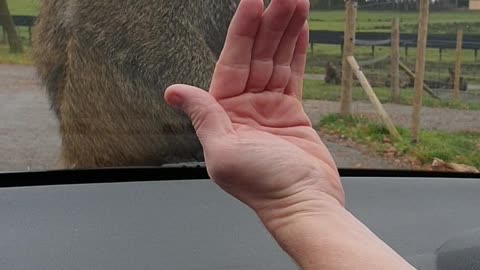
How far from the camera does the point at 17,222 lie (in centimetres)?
220

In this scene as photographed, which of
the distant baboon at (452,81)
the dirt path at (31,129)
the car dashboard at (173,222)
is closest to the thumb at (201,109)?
the car dashboard at (173,222)

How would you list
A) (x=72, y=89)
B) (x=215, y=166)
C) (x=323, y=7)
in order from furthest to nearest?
(x=72, y=89) < (x=323, y=7) < (x=215, y=166)

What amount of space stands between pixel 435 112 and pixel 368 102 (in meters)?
0.24

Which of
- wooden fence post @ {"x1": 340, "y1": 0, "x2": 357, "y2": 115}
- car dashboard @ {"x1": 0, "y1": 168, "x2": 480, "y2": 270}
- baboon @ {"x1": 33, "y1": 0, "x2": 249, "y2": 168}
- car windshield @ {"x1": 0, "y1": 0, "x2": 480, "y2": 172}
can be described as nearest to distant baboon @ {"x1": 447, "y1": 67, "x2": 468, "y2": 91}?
car windshield @ {"x1": 0, "y1": 0, "x2": 480, "y2": 172}

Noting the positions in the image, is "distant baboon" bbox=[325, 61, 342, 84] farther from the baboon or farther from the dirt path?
the baboon

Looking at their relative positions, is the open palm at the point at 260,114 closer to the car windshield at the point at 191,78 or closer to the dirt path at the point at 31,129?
the dirt path at the point at 31,129

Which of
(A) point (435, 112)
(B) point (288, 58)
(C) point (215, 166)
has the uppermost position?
(B) point (288, 58)

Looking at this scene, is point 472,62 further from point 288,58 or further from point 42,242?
point 42,242

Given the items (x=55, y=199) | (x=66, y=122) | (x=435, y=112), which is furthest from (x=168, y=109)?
(x=435, y=112)

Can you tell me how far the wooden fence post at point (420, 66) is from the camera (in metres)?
2.84

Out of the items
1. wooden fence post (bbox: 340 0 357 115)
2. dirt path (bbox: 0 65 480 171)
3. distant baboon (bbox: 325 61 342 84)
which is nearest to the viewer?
dirt path (bbox: 0 65 480 171)

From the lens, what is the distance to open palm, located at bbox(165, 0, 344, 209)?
162 cm

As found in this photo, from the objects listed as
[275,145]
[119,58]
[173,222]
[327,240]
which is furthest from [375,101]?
[327,240]

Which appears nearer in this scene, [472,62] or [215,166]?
[215,166]
